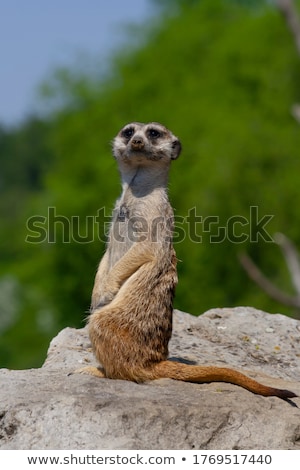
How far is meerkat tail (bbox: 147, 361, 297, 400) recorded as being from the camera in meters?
6.00

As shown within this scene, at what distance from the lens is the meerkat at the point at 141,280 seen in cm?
628

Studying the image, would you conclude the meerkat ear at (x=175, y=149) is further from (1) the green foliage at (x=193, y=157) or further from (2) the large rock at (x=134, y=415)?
(1) the green foliage at (x=193, y=157)

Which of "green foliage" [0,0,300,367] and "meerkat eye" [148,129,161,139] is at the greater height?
"green foliage" [0,0,300,367]

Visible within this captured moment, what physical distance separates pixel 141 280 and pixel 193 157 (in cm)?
2622

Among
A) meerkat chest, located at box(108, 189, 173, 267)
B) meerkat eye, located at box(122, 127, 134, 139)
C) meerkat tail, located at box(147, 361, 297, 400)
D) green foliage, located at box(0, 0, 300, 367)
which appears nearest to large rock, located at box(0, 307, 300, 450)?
meerkat tail, located at box(147, 361, 297, 400)

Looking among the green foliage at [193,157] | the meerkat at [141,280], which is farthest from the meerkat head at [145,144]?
the green foliage at [193,157]

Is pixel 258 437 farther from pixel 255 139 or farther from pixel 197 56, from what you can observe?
pixel 197 56

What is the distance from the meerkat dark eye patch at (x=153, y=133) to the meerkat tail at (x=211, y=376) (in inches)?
67.3

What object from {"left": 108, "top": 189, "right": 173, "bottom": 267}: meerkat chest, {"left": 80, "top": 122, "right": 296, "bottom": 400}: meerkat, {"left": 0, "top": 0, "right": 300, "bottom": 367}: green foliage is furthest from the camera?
{"left": 0, "top": 0, "right": 300, "bottom": 367}: green foliage

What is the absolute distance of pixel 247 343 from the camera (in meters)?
7.77

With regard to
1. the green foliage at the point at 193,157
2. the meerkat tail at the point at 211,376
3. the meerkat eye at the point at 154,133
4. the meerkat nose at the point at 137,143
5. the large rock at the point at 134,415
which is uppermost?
the green foliage at the point at 193,157

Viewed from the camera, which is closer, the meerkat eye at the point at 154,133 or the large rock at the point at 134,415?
the large rock at the point at 134,415

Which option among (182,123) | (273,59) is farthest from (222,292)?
(273,59)

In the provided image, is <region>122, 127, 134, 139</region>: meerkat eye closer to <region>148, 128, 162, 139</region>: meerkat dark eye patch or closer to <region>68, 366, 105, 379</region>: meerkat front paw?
<region>148, 128, 162, 139</region>: meerkat dark eye patch
